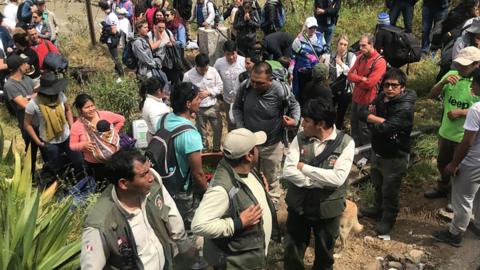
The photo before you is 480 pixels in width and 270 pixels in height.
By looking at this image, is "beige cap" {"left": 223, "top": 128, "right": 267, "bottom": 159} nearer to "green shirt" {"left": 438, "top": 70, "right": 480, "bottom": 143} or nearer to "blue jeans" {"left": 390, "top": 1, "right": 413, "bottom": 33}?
"green shirt" {"left": 438, "top": 70, "right": 480, "bottom": 143}

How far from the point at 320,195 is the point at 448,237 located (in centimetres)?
181

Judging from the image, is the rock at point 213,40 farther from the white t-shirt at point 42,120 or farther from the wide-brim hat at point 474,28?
the wide-brim hat at point 474,28

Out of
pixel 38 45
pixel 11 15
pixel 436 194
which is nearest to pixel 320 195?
pixel 436 194

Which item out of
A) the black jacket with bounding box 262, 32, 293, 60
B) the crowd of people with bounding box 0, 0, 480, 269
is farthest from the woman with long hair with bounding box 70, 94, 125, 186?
the black jacket with bounding box 262, 32, 293, 60

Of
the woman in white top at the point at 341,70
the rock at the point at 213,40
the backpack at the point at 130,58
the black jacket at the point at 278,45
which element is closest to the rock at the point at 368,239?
the woman in white top at the point at 341,70

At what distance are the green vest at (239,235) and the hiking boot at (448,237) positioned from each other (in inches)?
90.7

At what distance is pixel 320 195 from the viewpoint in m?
3.65

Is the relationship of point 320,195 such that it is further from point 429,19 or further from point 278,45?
point 429,19

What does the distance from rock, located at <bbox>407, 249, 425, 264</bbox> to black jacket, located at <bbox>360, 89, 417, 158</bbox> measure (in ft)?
3.10

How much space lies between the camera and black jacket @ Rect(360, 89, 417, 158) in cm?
428

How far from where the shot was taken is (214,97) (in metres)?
→ 6.34

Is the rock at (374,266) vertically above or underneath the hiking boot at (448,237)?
underneath

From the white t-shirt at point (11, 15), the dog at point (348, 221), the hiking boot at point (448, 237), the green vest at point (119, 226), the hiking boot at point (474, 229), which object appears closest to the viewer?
the green vest at point (119, 226)

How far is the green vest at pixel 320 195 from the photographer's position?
11.9ft
